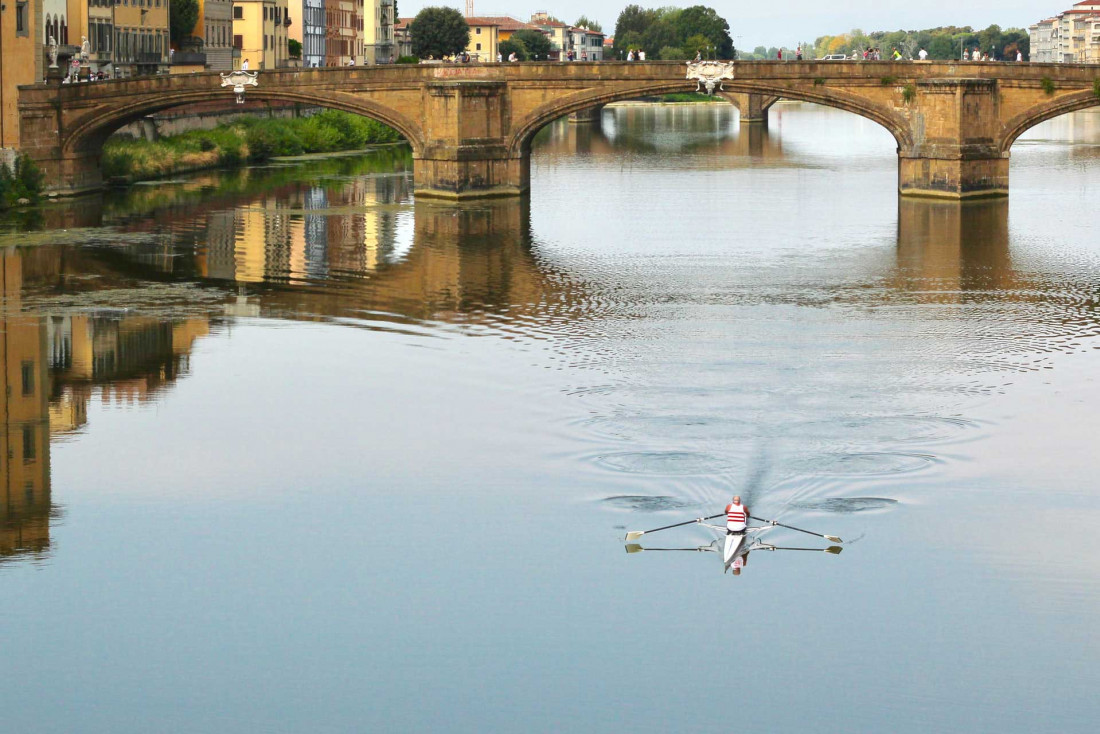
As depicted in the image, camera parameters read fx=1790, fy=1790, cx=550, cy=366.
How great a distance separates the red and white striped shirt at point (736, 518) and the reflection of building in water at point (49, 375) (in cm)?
1018

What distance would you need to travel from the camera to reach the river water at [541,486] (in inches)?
861

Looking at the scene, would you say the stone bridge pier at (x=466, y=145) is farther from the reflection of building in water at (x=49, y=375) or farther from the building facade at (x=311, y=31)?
the building facade at (x=311, y=31)

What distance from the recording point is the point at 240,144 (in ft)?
303

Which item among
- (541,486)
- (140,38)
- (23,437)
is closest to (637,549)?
(541,486)

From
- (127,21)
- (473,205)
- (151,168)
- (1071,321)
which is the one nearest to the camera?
(1071,321)

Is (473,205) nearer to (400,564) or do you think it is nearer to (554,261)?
(554,261)

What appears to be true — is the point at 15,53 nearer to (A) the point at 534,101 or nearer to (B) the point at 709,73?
(A) the point at 534,101

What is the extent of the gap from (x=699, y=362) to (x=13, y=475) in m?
14.8

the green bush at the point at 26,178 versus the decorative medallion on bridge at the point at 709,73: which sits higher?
the decorative medallion on bridge at the point at 709,73

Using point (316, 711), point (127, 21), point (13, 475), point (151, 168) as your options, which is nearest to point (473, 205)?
point (151, 168)

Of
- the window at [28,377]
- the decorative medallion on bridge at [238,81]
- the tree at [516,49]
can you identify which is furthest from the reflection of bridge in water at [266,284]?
the tree at [516,49]

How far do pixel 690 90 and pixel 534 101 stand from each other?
20.7ft

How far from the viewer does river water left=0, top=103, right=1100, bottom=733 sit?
21.9m

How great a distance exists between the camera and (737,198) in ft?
250
